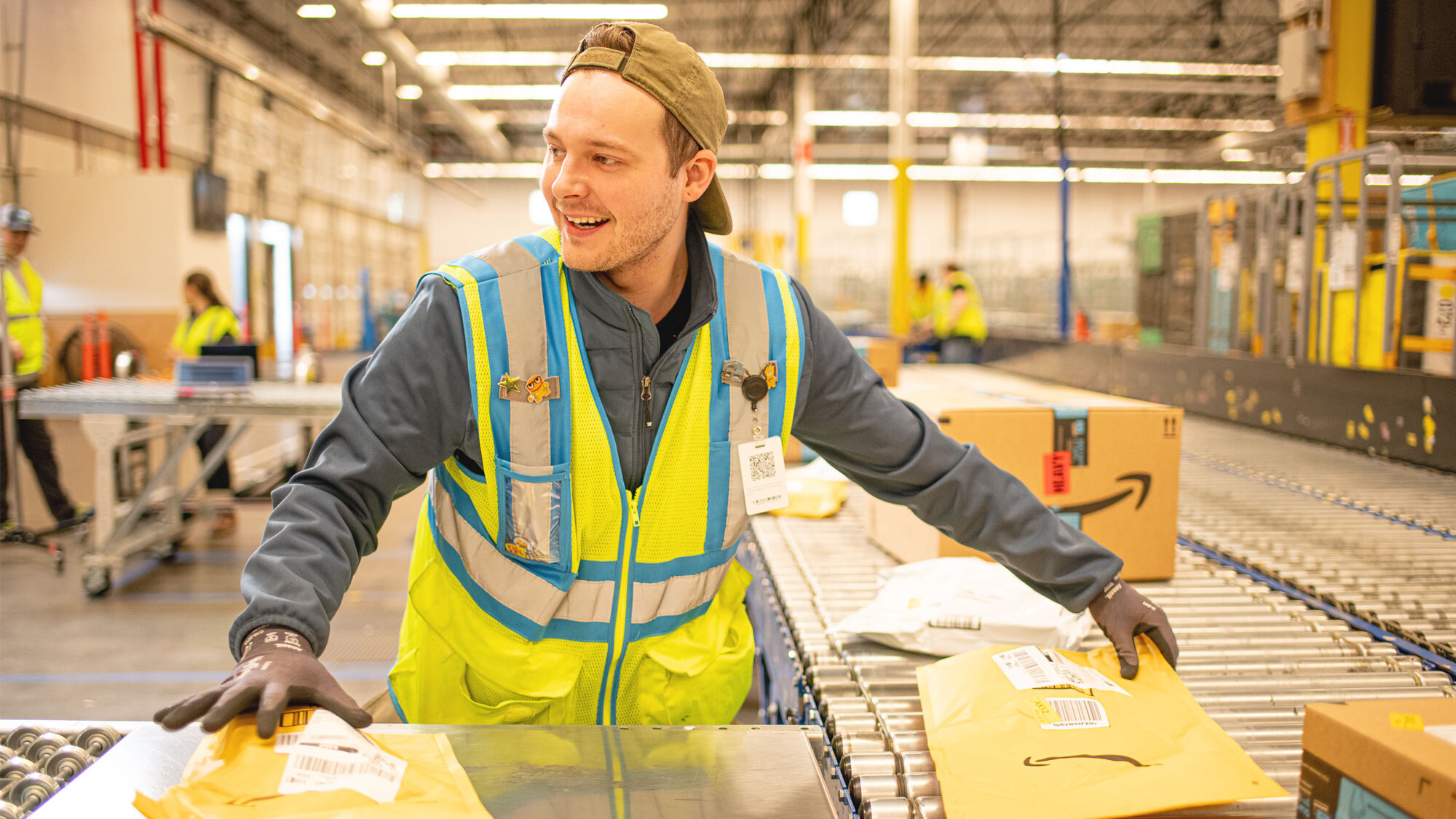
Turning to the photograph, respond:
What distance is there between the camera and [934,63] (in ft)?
47.3

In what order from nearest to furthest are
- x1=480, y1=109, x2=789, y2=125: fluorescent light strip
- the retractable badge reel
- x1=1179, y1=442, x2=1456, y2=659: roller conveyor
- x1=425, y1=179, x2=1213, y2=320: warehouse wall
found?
the retractable badge reel → x1=1179, y1=442, x2=1456, y2=659: roller conveyor → x1=480, y1=109, x2=789, y2=125: fluorescent light strip → x1=425, y1=179, x2=1213, y2=320: warehouse wall

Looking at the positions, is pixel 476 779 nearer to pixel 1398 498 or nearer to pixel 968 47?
pixel 1398 498

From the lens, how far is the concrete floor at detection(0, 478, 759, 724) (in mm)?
3781

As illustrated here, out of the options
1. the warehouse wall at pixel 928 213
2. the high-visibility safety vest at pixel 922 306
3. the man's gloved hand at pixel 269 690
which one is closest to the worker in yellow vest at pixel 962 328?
the high-visibility safety vest at pixel 922 306

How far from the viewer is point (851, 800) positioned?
53.5 inches

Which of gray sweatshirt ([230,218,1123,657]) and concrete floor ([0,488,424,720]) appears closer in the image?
gray sweatshirt ([230,218,1123,657])

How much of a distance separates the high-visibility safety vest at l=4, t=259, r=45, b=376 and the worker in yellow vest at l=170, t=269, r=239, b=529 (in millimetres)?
766

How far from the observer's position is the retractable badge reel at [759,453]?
1.52 m

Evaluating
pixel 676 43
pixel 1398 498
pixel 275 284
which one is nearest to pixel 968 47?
pixel 275 284

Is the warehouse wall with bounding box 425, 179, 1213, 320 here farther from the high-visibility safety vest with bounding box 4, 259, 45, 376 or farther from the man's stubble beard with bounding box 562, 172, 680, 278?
the man's stubble beard with bounding box 562, 172, 680, 278

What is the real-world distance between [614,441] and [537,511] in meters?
0.16

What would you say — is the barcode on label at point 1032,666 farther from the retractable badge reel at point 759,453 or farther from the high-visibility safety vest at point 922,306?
the high-visibility safety vest at point 922,306

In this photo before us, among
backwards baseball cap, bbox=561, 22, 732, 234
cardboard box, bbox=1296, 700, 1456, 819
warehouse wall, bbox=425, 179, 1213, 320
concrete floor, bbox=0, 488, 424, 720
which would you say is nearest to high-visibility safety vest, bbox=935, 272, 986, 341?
concrete floor, bbox=0, 488, 424, 720

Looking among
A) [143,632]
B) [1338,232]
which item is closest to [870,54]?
[1338,232]
